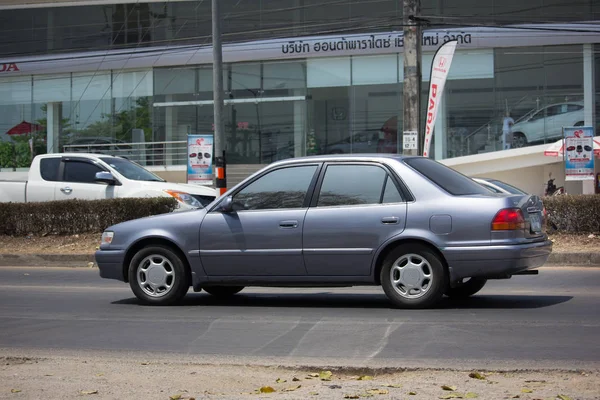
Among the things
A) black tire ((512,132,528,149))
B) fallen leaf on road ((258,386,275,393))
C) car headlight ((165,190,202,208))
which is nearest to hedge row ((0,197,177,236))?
car headlight ((165,190,202,208))

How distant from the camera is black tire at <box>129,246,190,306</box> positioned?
9.57 m

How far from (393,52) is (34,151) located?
16.3 m

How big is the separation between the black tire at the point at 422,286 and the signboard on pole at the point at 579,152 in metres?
13.5

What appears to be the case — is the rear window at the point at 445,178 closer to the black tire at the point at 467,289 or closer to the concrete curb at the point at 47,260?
the black tire at the point at 467,289

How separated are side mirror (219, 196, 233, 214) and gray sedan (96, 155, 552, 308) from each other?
11 mm

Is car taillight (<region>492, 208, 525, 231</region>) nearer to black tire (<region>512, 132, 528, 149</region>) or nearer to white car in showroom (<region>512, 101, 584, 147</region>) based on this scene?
white car in showroom (<region>512, 101, 584, 147</region>)

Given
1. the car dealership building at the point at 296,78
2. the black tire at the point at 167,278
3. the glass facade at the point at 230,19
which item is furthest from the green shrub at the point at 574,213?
the glass facade at the point at 230,19

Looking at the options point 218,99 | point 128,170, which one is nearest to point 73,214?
point 128,170

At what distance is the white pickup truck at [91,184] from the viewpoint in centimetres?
1736

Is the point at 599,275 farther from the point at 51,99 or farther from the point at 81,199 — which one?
the point at 51,99

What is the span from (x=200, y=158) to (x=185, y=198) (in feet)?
23.2

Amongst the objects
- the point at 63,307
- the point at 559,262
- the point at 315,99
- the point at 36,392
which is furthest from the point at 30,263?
the point at 315,99

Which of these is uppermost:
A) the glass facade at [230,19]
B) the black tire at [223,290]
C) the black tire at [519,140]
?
the glass facade at [230,19]

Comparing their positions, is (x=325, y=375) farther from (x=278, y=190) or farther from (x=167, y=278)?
(x=167, y=278)
